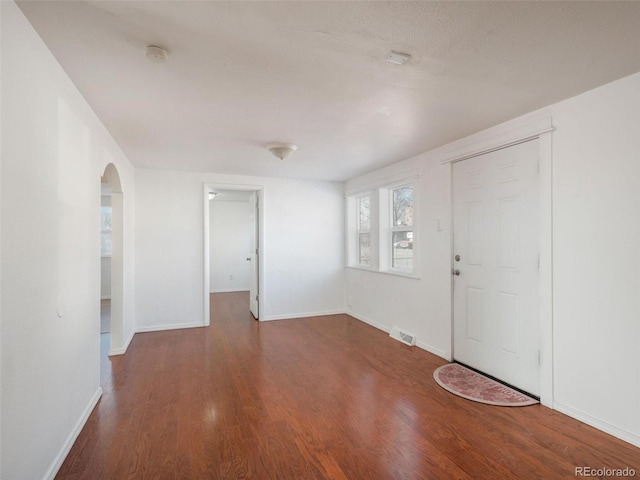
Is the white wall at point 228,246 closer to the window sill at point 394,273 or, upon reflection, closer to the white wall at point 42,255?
the window sill at point 394,273

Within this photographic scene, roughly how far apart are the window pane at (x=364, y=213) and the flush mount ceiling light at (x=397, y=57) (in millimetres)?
3613

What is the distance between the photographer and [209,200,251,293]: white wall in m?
8.33

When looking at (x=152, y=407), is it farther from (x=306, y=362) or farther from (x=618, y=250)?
(x=618, y=250)

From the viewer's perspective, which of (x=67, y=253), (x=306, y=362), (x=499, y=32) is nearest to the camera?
(x=499, y=32)

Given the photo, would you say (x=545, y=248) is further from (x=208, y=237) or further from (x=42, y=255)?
(x=208, y=237)

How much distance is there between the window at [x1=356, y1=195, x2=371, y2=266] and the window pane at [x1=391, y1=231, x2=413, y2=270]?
2.33ft

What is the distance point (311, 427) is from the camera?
229 cm

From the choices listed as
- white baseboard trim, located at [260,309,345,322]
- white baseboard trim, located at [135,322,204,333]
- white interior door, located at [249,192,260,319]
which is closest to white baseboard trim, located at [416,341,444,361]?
white baseboard trim, located at [260,309,345,322]

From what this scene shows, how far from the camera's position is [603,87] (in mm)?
2203

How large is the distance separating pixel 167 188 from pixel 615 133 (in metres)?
4.90

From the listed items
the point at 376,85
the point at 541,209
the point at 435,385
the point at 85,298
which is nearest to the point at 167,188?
the point at 85,298

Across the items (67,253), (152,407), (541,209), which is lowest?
(152,407)

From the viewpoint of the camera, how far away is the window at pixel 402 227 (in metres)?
4.40

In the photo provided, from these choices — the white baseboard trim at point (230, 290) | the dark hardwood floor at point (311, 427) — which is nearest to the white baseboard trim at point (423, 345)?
the dark hardwood floor at point (311, 427)
